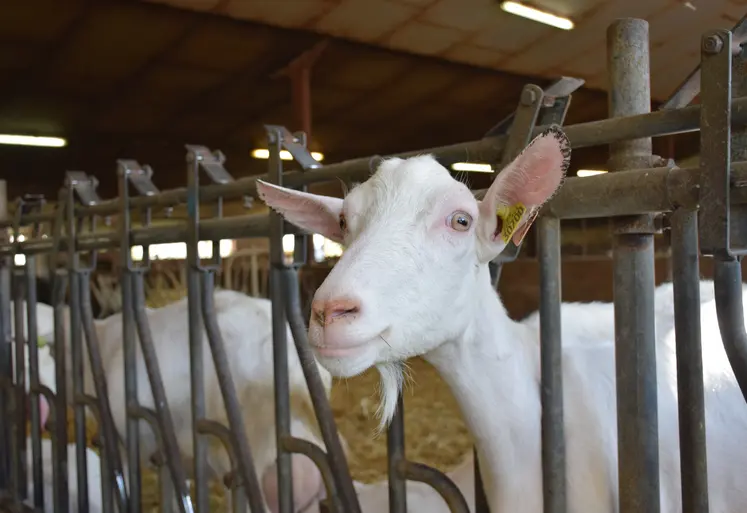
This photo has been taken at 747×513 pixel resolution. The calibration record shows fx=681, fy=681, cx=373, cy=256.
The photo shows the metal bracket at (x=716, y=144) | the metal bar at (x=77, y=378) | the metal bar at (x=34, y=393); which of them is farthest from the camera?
the metal bar at (x=34, y=393)

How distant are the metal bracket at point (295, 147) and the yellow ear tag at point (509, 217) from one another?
514 millimetres

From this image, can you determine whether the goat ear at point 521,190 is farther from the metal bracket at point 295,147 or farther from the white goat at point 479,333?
the metal bracket at point 295,147

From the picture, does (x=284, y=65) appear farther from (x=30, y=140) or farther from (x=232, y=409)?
(x=232, y=409)

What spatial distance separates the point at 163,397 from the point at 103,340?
1384 millimetres

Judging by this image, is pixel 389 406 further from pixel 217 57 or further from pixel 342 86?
pixel 342 86

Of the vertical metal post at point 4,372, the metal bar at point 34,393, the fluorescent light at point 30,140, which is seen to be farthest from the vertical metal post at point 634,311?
the fluorescent light at point 30,140

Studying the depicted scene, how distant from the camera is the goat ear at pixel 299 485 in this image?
242cm

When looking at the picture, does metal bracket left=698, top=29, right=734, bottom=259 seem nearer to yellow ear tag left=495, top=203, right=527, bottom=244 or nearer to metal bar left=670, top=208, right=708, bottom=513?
metal bar left=670, top=208, right=708, bottom=513

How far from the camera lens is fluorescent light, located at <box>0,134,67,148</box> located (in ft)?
29.9

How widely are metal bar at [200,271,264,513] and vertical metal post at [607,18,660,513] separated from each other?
99 cm

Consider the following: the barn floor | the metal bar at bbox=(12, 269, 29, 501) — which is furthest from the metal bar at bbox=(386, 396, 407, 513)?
the metal bar at bbox=(12, 269, 29, 501)

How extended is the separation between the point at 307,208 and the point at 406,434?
9.22 ft

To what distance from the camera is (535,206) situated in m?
1.17

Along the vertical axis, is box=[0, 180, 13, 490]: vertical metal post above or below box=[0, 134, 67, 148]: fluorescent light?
below
